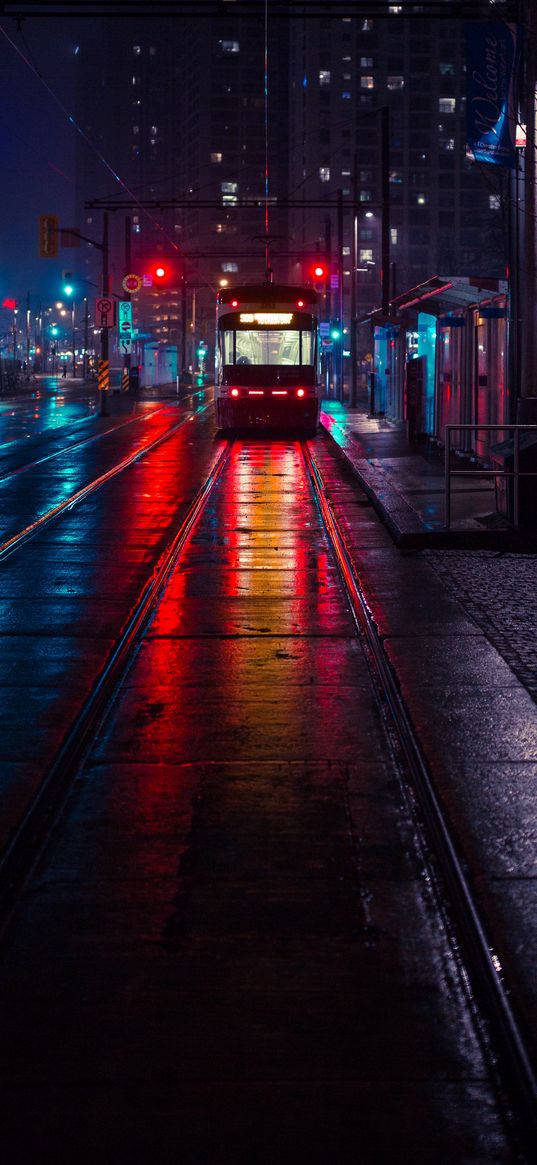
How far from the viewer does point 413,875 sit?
5.37 metres

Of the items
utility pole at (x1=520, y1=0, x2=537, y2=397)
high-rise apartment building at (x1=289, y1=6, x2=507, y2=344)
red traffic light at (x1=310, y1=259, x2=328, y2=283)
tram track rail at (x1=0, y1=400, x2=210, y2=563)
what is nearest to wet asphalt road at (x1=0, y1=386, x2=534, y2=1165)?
tram track rail at (x1=0, y1=400, x2=210, y2=563)

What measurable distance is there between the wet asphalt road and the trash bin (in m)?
5.58

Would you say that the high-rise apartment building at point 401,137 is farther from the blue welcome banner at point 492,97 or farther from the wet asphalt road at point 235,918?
the wet asphalt road at point 235,918

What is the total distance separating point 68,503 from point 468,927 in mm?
16056

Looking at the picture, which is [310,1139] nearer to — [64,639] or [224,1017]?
[224,1017]

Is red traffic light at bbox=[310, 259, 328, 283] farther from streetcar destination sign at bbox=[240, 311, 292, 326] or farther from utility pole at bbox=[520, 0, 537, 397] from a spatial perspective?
utility pole at bbox=[520, 0, 537, 397]

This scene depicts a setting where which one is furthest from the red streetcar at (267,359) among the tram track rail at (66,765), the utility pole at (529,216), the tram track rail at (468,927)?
the tram track rail at (468,927)

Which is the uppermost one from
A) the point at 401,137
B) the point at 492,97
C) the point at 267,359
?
the point at 401,137

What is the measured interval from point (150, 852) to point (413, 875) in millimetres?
1030

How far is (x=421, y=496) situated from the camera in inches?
781

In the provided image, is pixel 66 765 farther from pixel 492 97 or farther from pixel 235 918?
pixel 492 97

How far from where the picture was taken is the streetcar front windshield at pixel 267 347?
113 ft

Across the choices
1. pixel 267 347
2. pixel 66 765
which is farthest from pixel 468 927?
pixel 267 347

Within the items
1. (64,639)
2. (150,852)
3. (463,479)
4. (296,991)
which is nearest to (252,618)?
(64,639)
